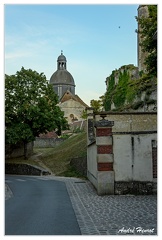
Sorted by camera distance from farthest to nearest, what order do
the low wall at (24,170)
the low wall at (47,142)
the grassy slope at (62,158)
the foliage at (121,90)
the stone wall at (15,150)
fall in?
1. the low wall at (47,142)
2. the foliage at (121,90)
3. the stone wall at (15,150)
4. the grassy slope at (62,158)
5. the low wall at (24,170)

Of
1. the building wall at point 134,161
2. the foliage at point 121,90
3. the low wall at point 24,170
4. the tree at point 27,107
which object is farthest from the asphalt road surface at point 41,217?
the foliage at point 121,90

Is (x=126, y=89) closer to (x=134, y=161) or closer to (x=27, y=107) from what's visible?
(x=27, y=107)

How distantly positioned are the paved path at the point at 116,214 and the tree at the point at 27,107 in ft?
65.4

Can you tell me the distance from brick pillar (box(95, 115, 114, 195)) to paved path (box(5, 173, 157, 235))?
613 millimetres

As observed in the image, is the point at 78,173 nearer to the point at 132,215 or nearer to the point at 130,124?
the point at 130,124

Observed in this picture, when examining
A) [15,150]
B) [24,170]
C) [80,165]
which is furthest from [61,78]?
[80,165]

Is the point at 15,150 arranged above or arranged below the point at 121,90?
below

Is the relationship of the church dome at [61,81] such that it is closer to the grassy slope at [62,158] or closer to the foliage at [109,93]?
the foliage at [109,93]

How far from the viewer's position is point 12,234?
7320mm

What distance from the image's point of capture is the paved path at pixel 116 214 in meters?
7.70

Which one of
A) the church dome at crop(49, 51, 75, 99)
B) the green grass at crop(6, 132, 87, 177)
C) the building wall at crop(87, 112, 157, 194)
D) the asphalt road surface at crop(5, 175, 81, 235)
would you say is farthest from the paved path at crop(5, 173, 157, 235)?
the church dome at crop(49, 51, 75, 99)

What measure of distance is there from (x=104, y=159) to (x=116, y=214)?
474cm

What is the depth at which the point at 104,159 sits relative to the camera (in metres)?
14.3

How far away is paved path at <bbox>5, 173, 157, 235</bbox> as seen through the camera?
25.3 feet
